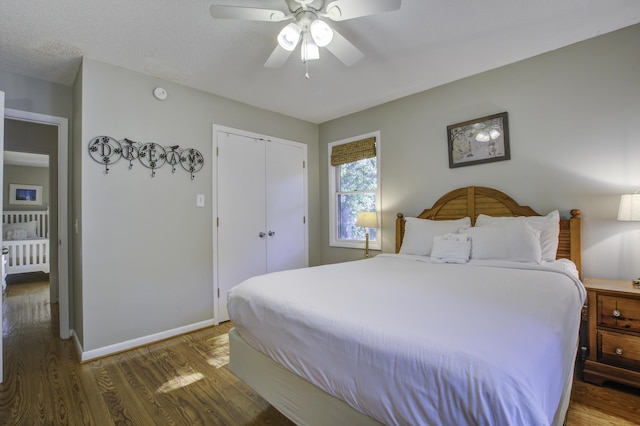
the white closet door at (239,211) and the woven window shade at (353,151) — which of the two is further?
the woven window shade at (353,151)

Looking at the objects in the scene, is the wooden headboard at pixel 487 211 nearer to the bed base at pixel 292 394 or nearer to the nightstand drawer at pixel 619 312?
the nightstand drawer at pixel 619 312

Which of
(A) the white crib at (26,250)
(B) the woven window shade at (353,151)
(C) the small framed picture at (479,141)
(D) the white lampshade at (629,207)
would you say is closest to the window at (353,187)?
(B) the woven window shade at (353,151)

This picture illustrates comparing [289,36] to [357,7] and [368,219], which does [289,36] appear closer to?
[357,7]

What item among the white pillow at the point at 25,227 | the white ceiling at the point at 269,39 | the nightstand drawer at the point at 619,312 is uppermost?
the white ceiling at the point at 269,39

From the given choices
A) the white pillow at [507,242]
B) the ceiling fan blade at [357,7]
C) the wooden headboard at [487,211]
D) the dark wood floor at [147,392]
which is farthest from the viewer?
the wooden headboard at [487,211]

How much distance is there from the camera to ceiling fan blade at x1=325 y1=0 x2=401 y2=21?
155 centimetres

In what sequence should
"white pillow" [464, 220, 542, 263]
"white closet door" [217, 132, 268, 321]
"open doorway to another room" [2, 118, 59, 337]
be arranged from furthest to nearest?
1. "open doorway to another room" [2, 118, 59, 337]
2. "white closet door" [217, 132, 268, 321]
3. "white pillow" [464, 220, 542, 263]

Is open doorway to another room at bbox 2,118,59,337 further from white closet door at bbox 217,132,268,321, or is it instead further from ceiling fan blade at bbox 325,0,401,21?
ceiling fan blade at bbox 325,0,401,21

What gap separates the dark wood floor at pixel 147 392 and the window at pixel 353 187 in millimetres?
2047

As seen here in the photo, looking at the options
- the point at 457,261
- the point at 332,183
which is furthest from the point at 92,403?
the point at 332,183

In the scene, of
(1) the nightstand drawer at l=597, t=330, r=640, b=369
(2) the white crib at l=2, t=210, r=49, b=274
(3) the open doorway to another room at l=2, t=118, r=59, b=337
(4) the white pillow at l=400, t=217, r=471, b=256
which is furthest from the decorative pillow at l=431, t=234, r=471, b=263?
(2) the white crib at l=2, t=210, r=49, b=274

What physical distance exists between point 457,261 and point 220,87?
2.81 m

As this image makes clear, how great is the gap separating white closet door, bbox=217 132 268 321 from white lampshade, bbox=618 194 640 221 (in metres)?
3.21

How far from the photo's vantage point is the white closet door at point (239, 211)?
329cm
